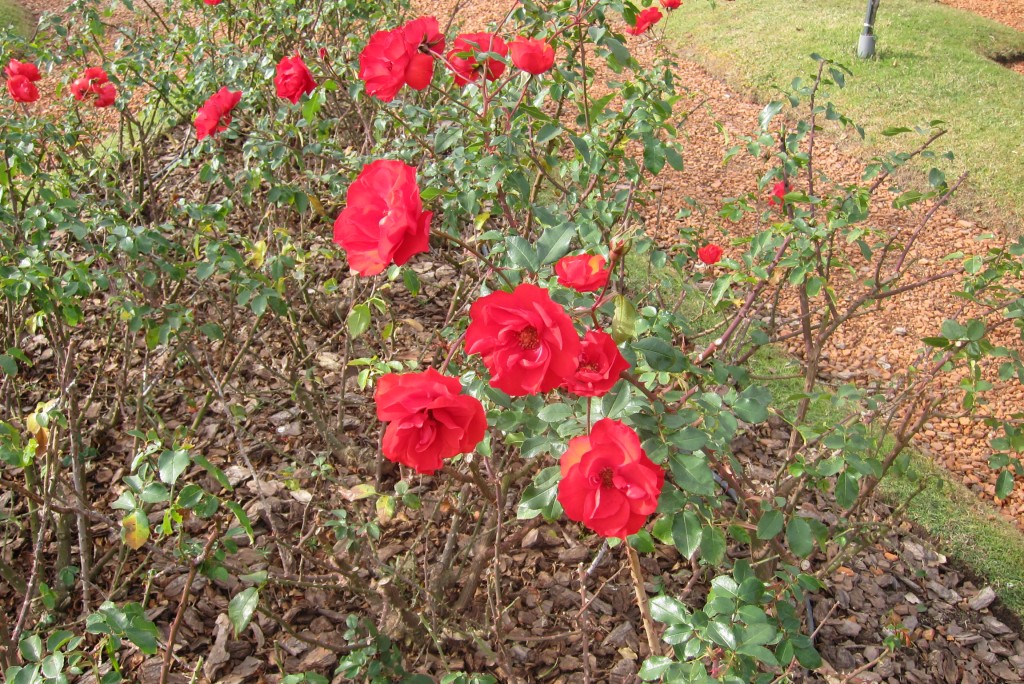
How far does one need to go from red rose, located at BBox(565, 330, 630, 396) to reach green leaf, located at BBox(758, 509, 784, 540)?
0.48 m

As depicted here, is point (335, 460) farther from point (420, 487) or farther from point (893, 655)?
point (893, 655)

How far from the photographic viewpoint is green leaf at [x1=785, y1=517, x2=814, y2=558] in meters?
1.28

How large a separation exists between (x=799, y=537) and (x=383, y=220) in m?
0.87

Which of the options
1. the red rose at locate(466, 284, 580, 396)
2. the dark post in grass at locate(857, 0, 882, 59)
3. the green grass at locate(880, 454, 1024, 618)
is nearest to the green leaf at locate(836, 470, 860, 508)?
the red rose at locate(466, 284, 580, 396)

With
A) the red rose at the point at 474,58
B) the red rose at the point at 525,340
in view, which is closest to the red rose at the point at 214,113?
the red rose at the point at 474,58

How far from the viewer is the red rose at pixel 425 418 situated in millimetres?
1059

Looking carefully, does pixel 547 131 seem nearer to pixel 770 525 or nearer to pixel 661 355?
pixel 661 355

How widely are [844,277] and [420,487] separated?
281 centimetres

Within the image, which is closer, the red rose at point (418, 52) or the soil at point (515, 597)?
the red rose at point (418, 52)

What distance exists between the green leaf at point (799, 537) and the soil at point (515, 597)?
0.55 meters

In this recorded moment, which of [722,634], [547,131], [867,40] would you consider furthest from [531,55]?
[867,40]

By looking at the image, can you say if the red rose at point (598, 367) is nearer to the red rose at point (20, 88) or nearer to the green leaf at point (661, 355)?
the green leaf at point (661, 355)

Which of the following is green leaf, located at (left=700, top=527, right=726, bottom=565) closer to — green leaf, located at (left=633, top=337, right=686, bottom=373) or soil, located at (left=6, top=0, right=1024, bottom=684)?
green leaf, located at (left=633, top=337, right=686, bottom=373)

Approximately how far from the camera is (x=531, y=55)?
155 centimetres
